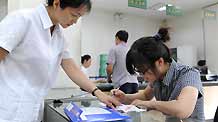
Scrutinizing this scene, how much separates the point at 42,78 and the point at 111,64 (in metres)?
2.06

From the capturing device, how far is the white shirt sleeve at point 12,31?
92 cm

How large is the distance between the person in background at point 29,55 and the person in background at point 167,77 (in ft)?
0.80

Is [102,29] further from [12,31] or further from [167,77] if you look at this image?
[12,31]

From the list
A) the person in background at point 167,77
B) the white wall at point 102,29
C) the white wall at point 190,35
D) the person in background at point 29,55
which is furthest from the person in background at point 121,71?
the white wall at point 190,35

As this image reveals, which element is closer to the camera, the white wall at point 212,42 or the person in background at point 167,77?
the person in background at point 167,77

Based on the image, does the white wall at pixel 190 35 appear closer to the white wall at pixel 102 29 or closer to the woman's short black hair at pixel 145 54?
the white wall at pixel 102 29

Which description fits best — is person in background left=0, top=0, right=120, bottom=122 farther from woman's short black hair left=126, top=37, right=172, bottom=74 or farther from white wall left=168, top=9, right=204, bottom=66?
white wall left=168, top=9, right=204, bottom=66

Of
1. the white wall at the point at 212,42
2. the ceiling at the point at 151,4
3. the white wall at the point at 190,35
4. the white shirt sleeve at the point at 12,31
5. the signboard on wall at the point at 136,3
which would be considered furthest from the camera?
the white wall at the point at 190,35

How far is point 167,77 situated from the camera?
1.28 m

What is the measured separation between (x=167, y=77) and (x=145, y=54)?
21 centimetres

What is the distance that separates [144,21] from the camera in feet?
24.6

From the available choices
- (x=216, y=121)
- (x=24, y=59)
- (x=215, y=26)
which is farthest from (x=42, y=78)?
(x=215, y=26)

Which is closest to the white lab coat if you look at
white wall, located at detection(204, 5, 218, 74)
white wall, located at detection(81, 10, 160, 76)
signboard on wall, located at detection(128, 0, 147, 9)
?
signboard on wall, located at detection(128, 0, 147, 9)

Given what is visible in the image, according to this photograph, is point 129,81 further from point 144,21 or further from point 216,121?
point 144,21
